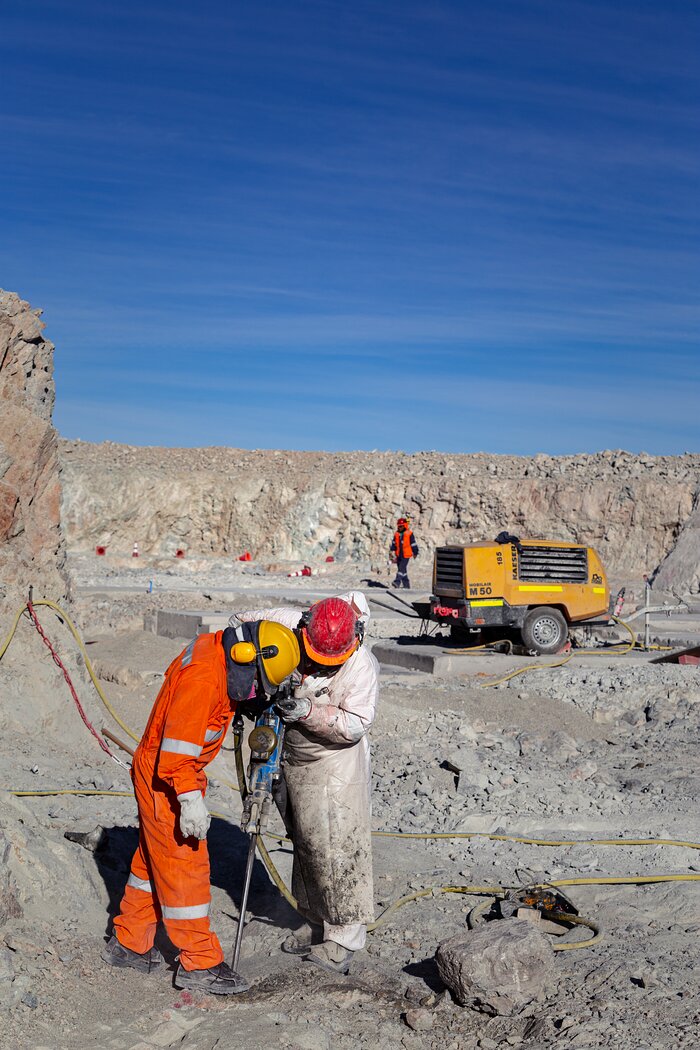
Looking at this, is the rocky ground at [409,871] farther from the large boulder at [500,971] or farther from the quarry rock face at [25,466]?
the quarry rock face at [25,466]

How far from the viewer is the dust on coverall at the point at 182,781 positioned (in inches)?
164

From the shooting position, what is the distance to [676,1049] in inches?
144

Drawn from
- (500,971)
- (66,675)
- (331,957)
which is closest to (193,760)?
(331,957)

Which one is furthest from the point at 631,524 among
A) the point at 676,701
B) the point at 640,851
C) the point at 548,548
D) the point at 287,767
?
the point at 287,767

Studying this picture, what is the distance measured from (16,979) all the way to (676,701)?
9346 mm

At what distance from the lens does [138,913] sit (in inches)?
177

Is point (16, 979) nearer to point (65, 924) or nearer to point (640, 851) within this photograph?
point (65, 924)

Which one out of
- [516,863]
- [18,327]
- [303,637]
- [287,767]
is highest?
[18,327]

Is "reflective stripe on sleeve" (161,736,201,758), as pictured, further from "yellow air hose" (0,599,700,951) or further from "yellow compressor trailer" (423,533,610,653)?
"yellow compressor trailer" (423,533,610,653)

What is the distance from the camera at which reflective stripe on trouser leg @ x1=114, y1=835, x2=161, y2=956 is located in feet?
14.6

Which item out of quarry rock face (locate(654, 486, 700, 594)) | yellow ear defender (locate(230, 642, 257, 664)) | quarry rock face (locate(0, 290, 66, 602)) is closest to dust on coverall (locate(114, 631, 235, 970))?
yellow ear defender (locate(230, 642, 257, 664))

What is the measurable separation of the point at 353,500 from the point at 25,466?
30257 millimetres

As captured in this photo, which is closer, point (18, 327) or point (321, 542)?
point (18, 327)

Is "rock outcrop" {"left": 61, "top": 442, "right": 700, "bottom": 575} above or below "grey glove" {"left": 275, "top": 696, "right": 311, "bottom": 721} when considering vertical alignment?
above
